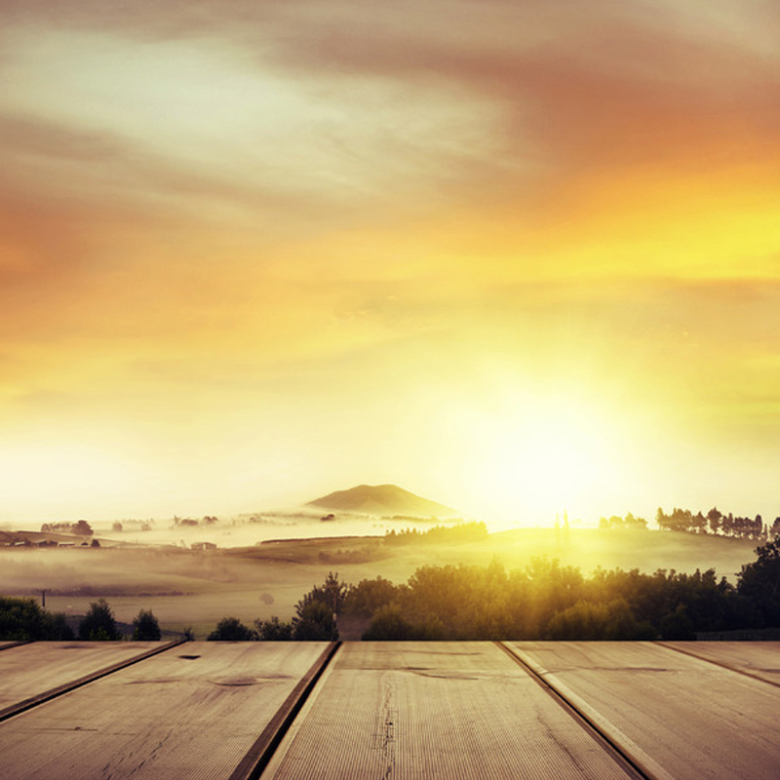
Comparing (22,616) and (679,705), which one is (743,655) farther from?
(22,616)

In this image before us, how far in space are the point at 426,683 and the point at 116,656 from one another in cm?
121

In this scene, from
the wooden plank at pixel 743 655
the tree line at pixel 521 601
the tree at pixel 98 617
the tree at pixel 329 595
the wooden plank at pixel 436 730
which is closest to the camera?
the wooden plank at pixel 436 730

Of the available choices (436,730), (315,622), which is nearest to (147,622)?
(315,622)

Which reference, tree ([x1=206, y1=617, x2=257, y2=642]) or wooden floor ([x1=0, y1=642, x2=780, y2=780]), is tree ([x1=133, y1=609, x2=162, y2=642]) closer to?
tree ([x1=206, y1=617, x2=257, y2=642])

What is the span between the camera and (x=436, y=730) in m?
2.20

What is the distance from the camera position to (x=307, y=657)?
3.29 meters

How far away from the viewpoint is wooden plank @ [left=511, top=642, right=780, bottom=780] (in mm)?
1983

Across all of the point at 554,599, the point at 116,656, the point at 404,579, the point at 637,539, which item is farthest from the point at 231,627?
the point at 116,656

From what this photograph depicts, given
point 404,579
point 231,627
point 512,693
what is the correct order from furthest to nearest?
point 404,579
point 231,627
point 512,693

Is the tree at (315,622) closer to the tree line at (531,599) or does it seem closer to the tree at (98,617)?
the tree line at (531,599)

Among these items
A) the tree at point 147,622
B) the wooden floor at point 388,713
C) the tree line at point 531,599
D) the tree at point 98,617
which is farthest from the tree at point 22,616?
the tree line at point 531,599

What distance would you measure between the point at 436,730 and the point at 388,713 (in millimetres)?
197

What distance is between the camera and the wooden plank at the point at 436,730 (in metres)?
1.89

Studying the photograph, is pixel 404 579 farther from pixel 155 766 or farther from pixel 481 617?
pixel 155 766
